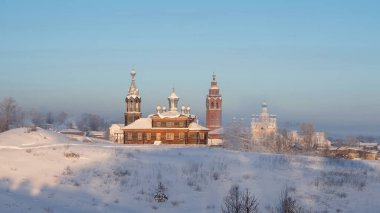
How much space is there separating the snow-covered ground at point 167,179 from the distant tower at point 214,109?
3069 inches

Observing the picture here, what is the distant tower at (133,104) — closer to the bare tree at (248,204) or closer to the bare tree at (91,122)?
the bare tree at (248,204)

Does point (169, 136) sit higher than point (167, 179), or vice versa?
point (169, 136)

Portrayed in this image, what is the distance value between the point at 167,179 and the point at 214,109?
8379 cm

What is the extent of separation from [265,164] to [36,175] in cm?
994

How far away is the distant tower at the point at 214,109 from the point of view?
103m

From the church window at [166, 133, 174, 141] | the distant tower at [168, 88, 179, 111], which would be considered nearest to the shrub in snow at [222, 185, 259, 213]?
the church window at [166, 133, 174, 141]

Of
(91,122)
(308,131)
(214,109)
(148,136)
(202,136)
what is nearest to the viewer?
(202,136)

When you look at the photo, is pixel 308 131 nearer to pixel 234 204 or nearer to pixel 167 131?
pixel 167 131

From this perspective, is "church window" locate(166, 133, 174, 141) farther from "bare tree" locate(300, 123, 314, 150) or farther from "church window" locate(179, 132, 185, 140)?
"bare tree" locate(300, 123, 314, 150)

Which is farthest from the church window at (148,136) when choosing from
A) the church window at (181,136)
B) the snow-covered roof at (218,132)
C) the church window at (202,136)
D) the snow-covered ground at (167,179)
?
the snow-covered ground at (167,179)

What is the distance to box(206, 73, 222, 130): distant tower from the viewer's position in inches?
4038

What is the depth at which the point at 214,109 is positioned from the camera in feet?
337

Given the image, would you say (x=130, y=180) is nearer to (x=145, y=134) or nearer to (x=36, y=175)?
(x=36, y=175)

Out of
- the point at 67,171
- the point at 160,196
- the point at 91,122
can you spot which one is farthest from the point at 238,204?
the point at 91,122
